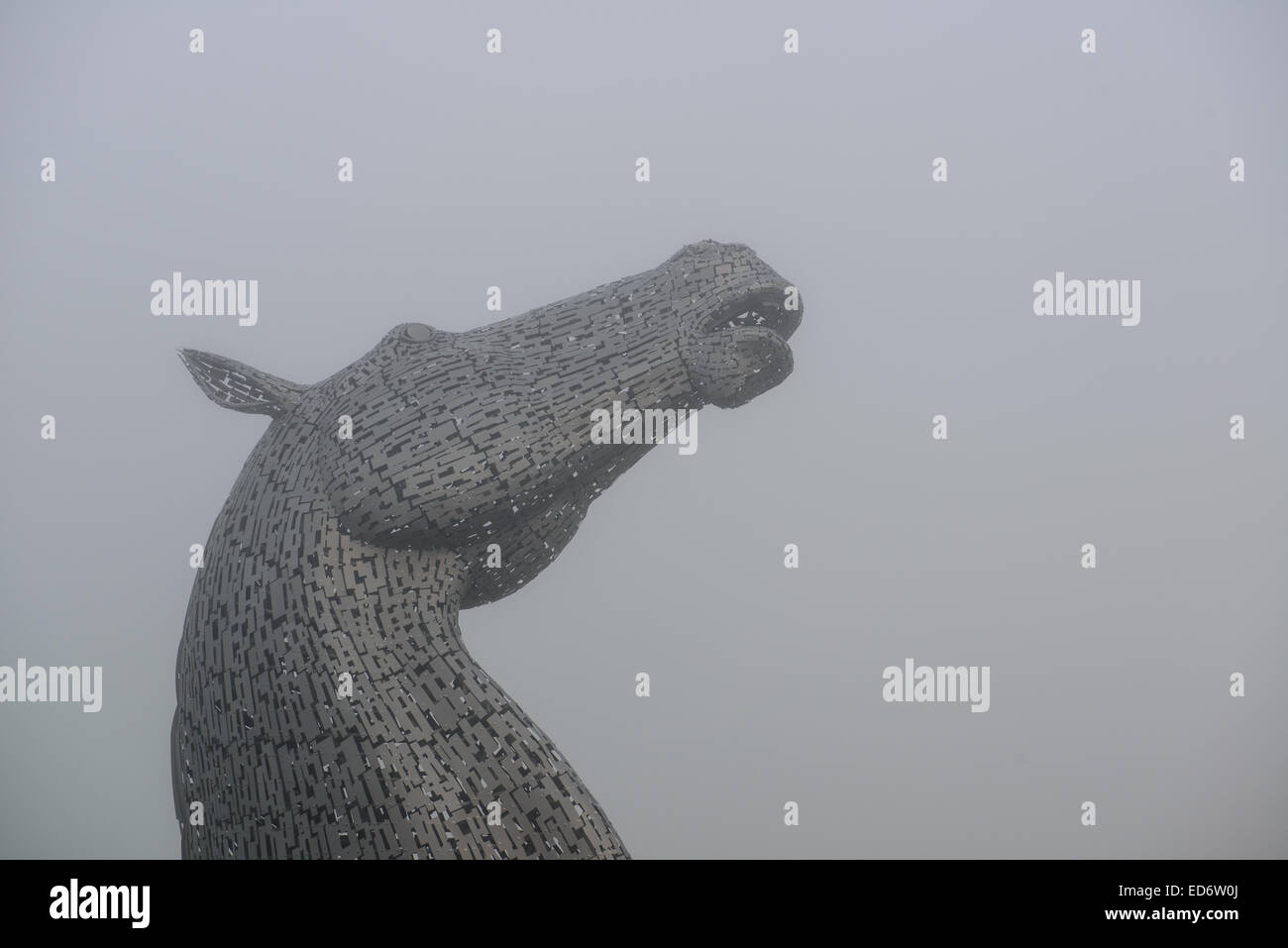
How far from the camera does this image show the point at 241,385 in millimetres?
2730

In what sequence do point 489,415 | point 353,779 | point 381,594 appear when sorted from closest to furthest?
point 353,779, point 381,594, point 489,415

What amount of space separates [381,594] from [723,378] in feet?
2.70

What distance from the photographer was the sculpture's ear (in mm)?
2680

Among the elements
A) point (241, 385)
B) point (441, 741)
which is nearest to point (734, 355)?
point (441, 741)

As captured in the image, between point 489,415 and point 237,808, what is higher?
point 489,415

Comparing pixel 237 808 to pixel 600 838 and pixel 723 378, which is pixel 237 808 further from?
pixel 723 378

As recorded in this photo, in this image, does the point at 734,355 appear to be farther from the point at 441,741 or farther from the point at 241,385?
the point at 241,385

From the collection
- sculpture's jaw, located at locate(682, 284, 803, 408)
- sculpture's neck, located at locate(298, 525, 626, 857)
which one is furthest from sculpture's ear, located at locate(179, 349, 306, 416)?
sculpture's jaw, located at locate(682, 284, 803, 408)

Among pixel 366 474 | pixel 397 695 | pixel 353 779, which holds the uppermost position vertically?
pixel 366 474

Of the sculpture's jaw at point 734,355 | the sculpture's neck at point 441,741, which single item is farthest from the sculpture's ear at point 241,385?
the sculpture's jaw at point 734,355

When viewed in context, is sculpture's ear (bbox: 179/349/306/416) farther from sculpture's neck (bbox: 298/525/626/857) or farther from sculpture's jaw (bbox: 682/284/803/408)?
sculpture's jaw (bbox: 682/284/803/408)

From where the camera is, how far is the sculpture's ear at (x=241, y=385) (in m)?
2.68
